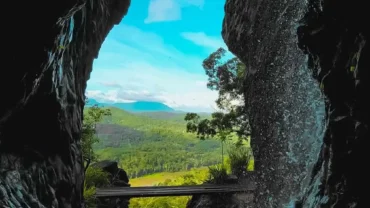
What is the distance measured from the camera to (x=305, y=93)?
11703mm

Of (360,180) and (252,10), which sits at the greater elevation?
(252,10)

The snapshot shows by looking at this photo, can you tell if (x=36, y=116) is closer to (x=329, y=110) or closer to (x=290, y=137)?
(x=329, y=110)

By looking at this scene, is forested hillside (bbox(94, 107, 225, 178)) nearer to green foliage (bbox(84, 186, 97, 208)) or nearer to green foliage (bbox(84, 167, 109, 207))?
green foliage (bbox(84, 167, 109, 207))

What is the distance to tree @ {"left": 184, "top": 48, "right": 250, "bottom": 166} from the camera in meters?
15.7

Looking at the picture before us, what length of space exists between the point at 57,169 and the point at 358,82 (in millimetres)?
4569

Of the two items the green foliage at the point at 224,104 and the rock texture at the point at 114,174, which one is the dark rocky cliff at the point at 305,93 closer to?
the green foliage at the point at 224,104

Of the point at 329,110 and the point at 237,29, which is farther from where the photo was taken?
the point at 237,29

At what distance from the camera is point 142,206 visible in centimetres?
1508

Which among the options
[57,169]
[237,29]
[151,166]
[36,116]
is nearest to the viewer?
[36,116]

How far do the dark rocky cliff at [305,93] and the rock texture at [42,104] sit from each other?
2.70 metres

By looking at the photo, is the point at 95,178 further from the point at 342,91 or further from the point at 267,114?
the point at 342,91

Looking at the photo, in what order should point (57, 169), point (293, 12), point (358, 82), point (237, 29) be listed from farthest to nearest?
point (237, 29) → point (293, 12) → point (57, 169) → point (358, 82)

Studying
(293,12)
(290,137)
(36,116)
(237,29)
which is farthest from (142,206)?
(36,116)

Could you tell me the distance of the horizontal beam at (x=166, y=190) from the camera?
10.6 metres
